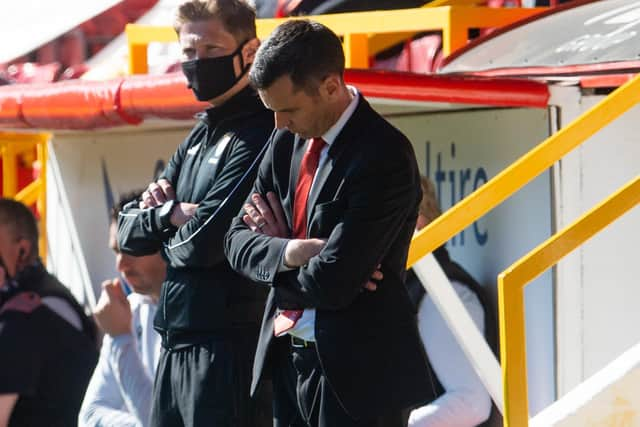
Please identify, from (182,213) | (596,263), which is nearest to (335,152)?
(182,213)

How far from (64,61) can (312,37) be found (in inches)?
291

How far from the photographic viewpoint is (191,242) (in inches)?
165

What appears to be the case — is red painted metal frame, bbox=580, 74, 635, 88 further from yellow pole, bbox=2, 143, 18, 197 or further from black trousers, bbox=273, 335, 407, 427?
yellow pole, bbox=2, 143, 18, 197

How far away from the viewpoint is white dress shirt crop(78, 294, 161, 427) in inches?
215

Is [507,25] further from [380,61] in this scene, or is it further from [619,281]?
[380,61]

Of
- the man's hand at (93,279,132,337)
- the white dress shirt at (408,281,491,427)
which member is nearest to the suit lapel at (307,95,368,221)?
the white dress shirt at (408,281,491,427)

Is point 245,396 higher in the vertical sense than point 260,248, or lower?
lower

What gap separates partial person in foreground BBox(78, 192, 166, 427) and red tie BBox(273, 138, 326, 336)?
181cm

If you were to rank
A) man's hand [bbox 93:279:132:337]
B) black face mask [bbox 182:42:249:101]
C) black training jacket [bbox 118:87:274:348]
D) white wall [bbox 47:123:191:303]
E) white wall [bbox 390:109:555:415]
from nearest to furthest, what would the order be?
black training jacket [bbox 118:87:274:348]
black face mask [bbox 182:42:249:101]
white wall [bbox 390:109:555:415]
man's hand [bbox 93:279:132:337]
white wall [bbox 47:123:191:303]

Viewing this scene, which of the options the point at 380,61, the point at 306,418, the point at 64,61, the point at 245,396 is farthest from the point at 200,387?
the point at 64,61

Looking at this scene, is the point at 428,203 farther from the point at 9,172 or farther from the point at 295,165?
the point at 9,172

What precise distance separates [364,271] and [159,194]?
1194 millimetres

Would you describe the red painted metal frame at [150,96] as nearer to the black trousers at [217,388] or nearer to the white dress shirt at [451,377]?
the white dress shirt at [451,377]

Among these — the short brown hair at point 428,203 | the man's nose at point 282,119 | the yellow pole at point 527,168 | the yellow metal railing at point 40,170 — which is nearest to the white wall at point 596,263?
the short brown hair at point 428,203
